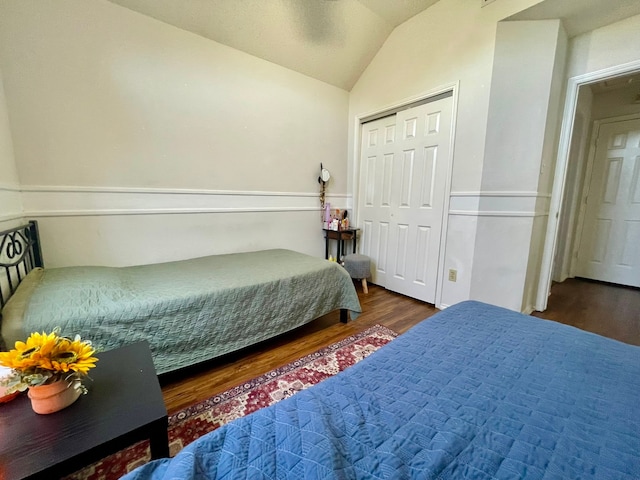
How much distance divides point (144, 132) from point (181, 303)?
1527mm

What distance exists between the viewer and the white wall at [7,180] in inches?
57.3

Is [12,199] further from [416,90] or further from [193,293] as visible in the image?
[416,90]

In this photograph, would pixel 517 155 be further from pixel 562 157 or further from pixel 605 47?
pixel 605 47

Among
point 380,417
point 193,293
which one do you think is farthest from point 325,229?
point 380,417

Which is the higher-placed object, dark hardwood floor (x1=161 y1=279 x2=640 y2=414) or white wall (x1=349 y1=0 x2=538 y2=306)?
white wall (x1=349 y1=0 x2=538 y2=306)

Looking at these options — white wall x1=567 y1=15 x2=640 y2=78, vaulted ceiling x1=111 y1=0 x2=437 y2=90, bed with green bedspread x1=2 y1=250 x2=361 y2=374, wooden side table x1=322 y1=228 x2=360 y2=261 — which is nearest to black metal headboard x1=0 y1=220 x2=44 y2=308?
bed with green bedspread x1=2 y1=250 x2=361 y2=374

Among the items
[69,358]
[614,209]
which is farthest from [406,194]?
[614,209]

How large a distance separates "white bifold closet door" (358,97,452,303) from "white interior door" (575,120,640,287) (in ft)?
8.94

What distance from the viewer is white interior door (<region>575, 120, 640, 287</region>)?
324 centimetres

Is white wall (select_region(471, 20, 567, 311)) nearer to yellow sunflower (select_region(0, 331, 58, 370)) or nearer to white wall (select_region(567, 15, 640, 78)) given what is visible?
white wall (select_region(567, 15, 640, 78))

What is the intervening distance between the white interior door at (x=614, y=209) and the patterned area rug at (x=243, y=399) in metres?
3.59

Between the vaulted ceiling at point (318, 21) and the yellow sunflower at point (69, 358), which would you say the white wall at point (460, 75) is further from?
the yellow sunflower at point (69, 358)

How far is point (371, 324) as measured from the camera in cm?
230

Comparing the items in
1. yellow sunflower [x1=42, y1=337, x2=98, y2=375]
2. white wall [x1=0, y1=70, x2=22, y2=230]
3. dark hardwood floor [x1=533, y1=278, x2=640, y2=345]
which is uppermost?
white wall [x1=0, y1=70, x2=22, y2=230]
